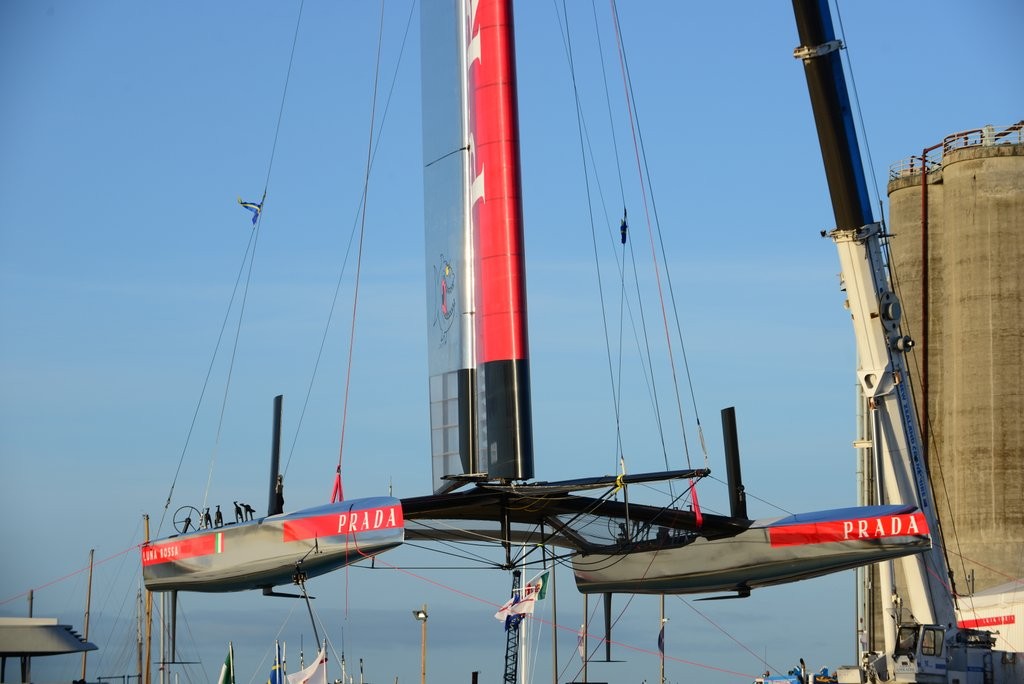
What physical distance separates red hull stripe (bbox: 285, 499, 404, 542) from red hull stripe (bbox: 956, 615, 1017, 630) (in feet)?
65.9

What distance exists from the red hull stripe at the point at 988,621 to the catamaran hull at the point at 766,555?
1542 centimetres

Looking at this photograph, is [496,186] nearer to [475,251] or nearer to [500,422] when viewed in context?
[475,251]

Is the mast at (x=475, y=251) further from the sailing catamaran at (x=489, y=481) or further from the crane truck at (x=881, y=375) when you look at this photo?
the crane truck at (x=881, y=375)

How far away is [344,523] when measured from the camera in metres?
14.6

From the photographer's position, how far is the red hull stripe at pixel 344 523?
14297 mm

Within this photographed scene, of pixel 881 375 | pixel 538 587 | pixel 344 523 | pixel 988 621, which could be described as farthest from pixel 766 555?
pixel 988 621

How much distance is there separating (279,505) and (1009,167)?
31488mm

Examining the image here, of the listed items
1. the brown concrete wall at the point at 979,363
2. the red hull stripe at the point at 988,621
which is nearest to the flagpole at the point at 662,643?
the red hull stripe at the point at 988,621

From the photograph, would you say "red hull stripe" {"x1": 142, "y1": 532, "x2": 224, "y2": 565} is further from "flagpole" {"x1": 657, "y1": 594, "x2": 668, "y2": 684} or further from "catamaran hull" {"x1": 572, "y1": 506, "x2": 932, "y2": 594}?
"flagpole" {"x1": 657, "y1": 594, "x2": 668, "y2": 684}

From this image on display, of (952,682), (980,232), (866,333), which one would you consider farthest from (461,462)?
(980,232)

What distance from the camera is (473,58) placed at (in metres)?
16.9

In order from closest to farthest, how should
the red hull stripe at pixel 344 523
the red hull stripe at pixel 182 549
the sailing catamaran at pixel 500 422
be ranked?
the red hull stripe at pixel 344 523, the sailing catamaran at pixel 500 422, the red hull stripe at pixel 182 549

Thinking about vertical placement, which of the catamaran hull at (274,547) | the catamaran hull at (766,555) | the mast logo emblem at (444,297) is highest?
the mast logo emblem at (444,297)

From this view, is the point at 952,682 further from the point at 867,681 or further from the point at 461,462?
the point at 461,462
